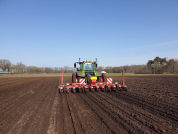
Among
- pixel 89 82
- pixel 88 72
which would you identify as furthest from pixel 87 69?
pixel 89 82

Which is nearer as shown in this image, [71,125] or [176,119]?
[71,125]

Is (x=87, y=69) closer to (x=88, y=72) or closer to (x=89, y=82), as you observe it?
(x=88, y=72)

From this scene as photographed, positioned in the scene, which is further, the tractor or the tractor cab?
the tractor cab

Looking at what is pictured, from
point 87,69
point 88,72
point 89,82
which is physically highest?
point 87,69

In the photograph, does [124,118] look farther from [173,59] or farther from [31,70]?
[31,70]

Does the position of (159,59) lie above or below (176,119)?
above

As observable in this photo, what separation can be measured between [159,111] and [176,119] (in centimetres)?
88

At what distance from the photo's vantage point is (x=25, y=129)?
377 centimetres

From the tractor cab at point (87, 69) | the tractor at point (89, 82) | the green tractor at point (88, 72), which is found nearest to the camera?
the tractor at point (89, 82)

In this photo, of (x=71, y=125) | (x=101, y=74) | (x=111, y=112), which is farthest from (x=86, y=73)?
(x=71, y=125)

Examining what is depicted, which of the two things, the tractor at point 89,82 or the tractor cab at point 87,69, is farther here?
the tractor cab at point 87,69

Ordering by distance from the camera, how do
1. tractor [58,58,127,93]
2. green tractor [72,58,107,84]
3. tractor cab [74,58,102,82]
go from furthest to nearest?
tractor cab [74,58,102,82] < green tractor [72,58,107,84] < tractor [58,58,127,93]

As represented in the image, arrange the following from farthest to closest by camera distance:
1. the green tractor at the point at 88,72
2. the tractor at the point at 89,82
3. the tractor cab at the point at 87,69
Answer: the tractor cab at the point at 87,69
the green tractor at the point at 88,72
the tractor at the point at 89,82

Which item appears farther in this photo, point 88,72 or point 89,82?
point 88,72
